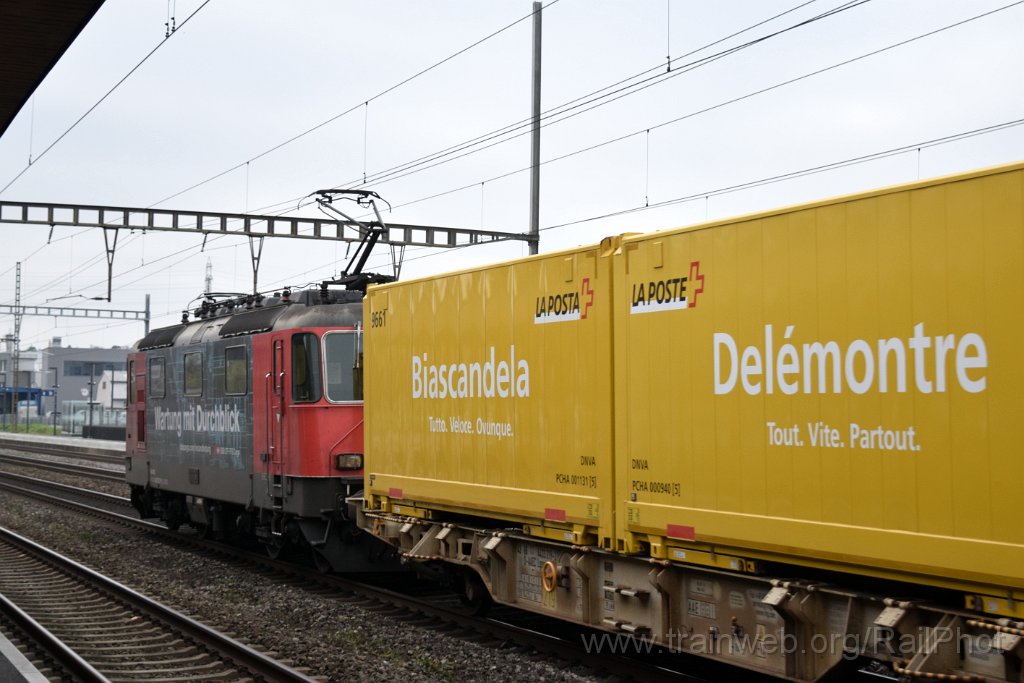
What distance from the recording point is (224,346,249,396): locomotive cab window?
581 inches

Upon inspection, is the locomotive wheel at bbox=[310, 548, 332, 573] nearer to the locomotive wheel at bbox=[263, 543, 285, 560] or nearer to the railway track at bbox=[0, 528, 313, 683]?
the locomotive wheel at bbox=[263, 543, 285, 560]

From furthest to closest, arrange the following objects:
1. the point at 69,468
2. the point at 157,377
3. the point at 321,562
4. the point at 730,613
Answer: the point at 69,468, the point at 157,377, the point at 321,562, the point at 730,613

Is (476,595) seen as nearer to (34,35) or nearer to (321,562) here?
(321,562)

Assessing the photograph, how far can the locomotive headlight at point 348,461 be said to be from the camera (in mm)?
13203

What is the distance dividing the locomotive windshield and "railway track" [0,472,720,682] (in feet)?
7.37

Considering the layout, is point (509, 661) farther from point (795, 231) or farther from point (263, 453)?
point (263, 453)

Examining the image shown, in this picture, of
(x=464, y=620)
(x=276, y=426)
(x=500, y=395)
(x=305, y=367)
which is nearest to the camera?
(x=500, y=395)

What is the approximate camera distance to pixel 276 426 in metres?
13.7

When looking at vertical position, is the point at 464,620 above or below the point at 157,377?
below

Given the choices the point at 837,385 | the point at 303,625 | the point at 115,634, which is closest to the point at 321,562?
the point at 303,625

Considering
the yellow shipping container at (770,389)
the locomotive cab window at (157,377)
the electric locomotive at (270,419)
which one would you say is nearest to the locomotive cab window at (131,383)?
the locomotive cab window at (157,377)

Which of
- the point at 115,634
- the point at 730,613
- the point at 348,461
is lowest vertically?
the point at 115,634

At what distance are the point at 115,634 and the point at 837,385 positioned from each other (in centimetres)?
Result: 779

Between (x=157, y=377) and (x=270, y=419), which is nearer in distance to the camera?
(x=270, y=419)
